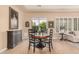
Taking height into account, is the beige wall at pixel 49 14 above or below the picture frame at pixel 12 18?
above

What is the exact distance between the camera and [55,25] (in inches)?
533

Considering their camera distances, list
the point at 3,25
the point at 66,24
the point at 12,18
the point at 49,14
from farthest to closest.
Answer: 1. the point at 66,24
2. the point at 49,14
3. the point at 12,18
4. the point at 3,25

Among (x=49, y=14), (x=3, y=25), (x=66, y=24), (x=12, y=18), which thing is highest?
(x=49, y=14)

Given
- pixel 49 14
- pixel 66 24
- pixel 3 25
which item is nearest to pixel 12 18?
pixel 3 25

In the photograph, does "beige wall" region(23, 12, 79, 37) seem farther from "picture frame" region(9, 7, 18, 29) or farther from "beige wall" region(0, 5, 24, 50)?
"beige wall" region(0, 5, 24, 50)

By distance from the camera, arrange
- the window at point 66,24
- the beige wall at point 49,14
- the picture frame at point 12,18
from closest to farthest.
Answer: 1. the picture frame at point 12,18
2. the beige wall at point 49,14
3. the window at point 66,24

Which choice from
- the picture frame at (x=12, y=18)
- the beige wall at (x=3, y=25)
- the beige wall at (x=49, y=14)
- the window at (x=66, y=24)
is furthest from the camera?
the window at (x=66, y=24)

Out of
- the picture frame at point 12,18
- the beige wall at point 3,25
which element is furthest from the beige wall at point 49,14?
the beige wall at point 3,25

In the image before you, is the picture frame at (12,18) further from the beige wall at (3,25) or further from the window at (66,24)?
the window at (66,24)

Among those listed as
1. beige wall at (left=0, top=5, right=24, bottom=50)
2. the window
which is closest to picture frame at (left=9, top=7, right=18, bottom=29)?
beige wall at (left=0, top=5, right=24, bottom=50)

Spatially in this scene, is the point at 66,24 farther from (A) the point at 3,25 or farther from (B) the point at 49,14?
(A) the point at 3,25

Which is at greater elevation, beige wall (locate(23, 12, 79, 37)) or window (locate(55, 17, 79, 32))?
beige wall (locate(23, 12, 79, 37))
